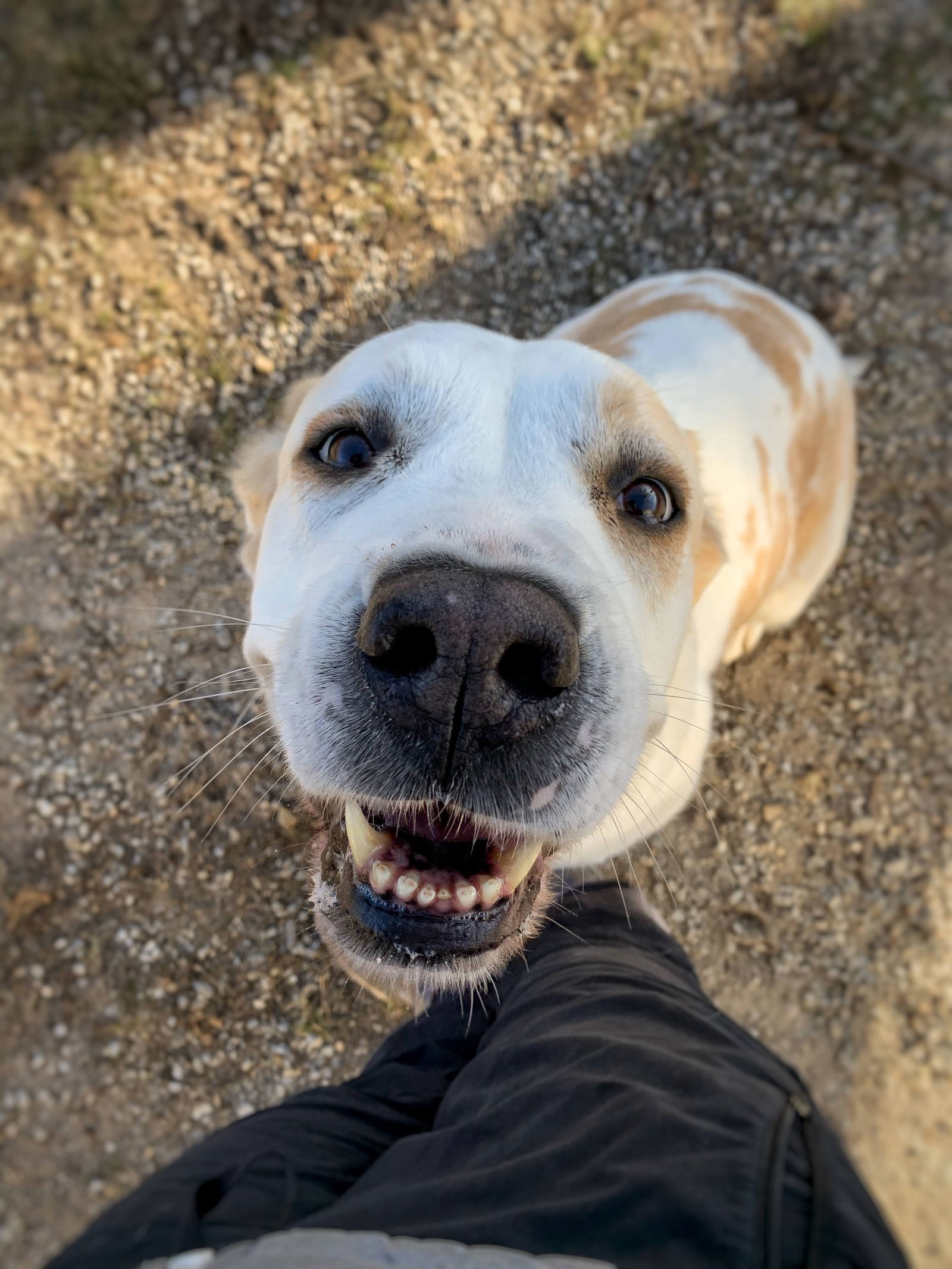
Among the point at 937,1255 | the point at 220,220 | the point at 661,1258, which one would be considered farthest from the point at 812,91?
the point at 937,1255

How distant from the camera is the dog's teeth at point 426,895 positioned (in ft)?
5.39

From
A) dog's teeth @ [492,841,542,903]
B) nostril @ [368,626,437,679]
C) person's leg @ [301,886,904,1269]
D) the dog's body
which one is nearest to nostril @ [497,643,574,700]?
nostril @ [368,626,437,679]

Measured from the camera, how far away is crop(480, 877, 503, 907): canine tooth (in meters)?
1.67

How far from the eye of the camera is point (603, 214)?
13.7 ft

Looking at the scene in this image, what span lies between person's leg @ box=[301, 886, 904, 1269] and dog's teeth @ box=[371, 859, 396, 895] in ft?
1.91

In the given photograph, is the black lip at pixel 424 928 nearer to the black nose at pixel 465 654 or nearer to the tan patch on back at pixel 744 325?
the black nose at pixel 465 654

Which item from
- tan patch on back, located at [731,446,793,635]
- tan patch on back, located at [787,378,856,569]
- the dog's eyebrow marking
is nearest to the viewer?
the dog's eyebrow marking

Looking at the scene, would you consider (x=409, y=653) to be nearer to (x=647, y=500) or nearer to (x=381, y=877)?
(x=381, y=877)

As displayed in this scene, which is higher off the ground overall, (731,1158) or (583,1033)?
(731,1158)

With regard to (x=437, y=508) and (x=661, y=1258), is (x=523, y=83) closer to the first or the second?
(x=437, y=508)

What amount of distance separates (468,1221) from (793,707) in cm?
294

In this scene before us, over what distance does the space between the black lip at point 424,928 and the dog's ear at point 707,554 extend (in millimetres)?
1241

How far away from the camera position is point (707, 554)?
2422mm

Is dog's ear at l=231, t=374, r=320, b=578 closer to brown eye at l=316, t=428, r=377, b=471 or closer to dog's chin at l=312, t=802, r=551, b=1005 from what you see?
brown eye at l=316, t=428, r=377, b=471
